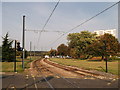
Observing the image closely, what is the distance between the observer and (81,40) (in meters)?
89.8

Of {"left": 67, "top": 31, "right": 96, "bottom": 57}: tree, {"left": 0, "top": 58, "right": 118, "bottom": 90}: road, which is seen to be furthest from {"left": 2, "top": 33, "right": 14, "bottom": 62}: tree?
{"left": 0, "top": 58, "right": 118, "bottom": 90}: road

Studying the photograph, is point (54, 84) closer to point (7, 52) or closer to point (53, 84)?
point (53, 84)

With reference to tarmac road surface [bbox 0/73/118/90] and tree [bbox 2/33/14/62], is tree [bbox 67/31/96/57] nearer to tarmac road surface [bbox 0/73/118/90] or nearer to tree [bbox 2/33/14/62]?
tree [bbox 2/33/14/62]

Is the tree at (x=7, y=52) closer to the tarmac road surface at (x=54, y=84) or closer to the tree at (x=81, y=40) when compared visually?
the tree at (x=81, y=40)

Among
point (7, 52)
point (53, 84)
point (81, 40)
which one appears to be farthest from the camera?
point (81, 40)

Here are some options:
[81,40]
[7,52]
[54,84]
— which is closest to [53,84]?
[54,84]

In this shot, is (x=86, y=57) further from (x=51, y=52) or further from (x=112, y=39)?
(x=51, y=52)

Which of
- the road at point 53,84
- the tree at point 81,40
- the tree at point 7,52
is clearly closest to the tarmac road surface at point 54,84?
the road at point 53,84

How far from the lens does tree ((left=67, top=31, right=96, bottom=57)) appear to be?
8962 centimetres

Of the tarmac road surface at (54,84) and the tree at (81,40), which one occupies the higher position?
the tree at (81,40)

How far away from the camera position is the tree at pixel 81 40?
8962 centimetres

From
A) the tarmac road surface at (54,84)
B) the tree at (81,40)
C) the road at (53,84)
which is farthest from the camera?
the tree at (81,40)

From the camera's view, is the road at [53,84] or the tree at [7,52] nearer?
the road at [53,84]

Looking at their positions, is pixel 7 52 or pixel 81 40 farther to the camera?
pixel 81 40
